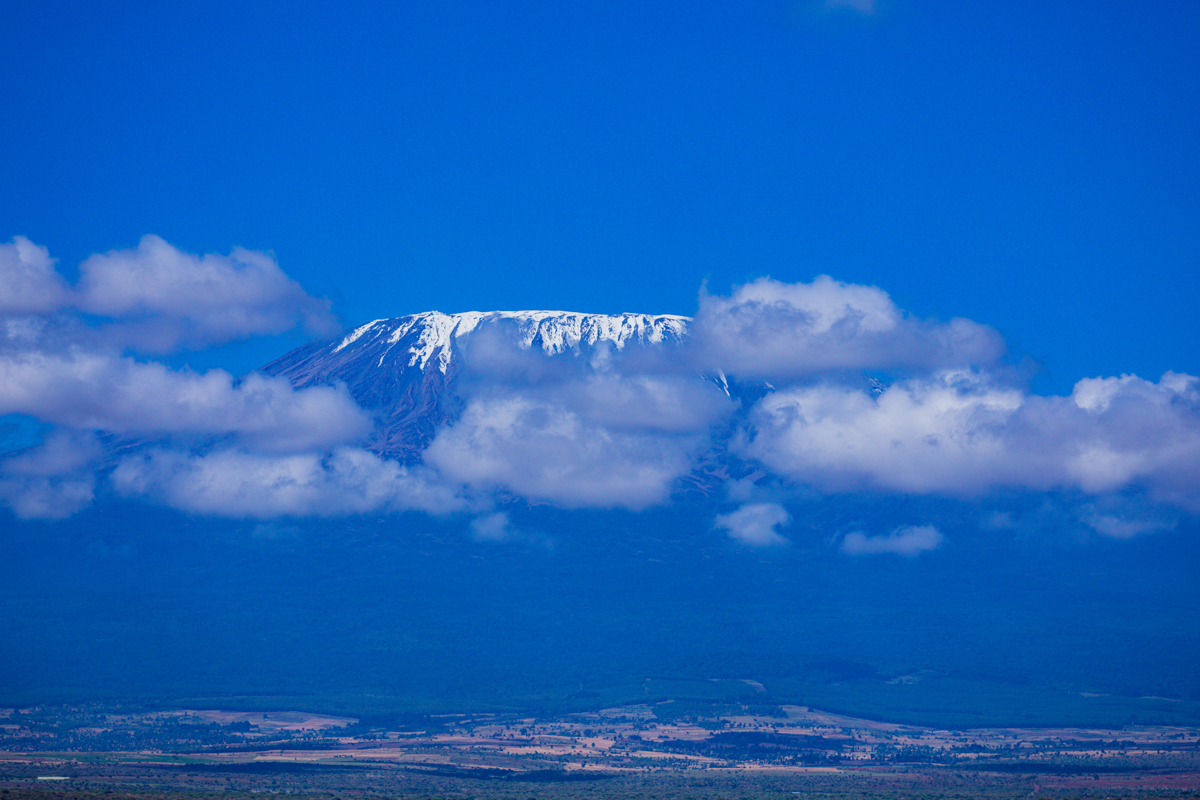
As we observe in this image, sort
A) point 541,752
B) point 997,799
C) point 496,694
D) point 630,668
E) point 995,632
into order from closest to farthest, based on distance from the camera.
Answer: point 997,799, point 541,752, point 496,694, point 630,668, point 995,632

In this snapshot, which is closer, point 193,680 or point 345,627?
point 193,680

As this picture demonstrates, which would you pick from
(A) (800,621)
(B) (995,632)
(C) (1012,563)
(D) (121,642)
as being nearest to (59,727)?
(D) (121,642)

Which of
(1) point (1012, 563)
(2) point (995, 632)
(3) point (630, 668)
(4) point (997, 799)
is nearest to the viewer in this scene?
(4) point (997, 799)

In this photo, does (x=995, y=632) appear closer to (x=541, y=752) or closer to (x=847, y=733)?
(x=847, y=733)

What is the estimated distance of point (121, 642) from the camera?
154 meters

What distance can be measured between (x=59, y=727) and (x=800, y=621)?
3649 inches

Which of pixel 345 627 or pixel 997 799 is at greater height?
pixel 345 627

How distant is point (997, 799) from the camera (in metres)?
78.2

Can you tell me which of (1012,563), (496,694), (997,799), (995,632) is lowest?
(997,799)

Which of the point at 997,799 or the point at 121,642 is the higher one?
the point at 121,642

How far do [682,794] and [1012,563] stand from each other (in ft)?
429

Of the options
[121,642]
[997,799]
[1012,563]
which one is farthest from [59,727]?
[1012,563]

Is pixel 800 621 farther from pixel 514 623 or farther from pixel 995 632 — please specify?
pixel 514 623

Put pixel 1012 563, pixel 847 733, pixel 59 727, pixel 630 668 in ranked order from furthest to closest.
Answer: pixel 1012 563, pixel 630 668, pixel 847 733, pixel 59 727
